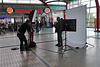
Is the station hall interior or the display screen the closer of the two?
the station hall interior

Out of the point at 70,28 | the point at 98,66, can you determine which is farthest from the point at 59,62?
the point at 70,28

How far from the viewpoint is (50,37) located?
966cm

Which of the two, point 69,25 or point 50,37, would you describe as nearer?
point 69,25

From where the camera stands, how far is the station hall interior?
395cm

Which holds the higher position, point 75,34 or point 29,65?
point 75,34

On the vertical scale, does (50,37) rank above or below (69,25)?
below

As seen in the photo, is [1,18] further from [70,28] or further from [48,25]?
[70,28]

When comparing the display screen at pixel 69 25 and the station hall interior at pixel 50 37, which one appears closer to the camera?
the station hall interior at pixel 50 37

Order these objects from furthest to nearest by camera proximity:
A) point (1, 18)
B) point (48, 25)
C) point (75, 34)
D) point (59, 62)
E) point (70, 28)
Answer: point (48, 25)
point (1, 18)
point (75, 34)
point (70, 28)
point (59, 62)

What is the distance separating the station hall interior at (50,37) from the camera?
3.95 metres

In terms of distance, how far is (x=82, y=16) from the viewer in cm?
574

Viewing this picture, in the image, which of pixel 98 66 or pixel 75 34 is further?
pixel 75 34

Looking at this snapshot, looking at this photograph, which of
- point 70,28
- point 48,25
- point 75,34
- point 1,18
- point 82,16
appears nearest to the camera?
point 70,28

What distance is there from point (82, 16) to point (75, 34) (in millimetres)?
1053
